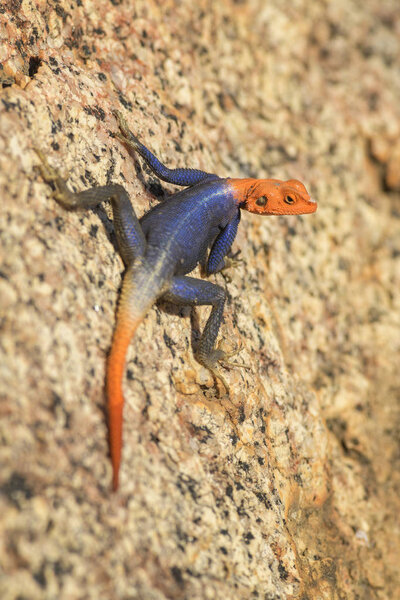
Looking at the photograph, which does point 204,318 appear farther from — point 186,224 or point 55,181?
point 55,181

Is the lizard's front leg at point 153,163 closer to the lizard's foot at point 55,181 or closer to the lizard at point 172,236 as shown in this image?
the lizard at point 172,236

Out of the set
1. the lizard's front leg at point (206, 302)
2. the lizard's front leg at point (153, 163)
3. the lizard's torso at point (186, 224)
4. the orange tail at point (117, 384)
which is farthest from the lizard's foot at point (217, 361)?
the lizard's front leg at point (153, 163)

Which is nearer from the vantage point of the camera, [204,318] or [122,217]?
[122,217]

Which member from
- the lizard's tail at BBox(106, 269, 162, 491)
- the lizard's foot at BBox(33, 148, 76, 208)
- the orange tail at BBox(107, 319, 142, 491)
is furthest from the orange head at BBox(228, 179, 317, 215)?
the orange tail at BBox(107, 319, 142, 491)

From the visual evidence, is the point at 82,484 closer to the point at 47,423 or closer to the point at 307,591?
the point at 47,423

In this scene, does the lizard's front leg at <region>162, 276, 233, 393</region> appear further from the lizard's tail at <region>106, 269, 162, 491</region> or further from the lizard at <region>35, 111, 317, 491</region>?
the lizard's tail at <region>106, 269, 162, 491</region>

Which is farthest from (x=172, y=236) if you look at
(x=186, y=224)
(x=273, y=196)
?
(x=273, y=196)

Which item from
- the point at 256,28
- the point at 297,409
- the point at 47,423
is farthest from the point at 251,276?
the point at 256,28
